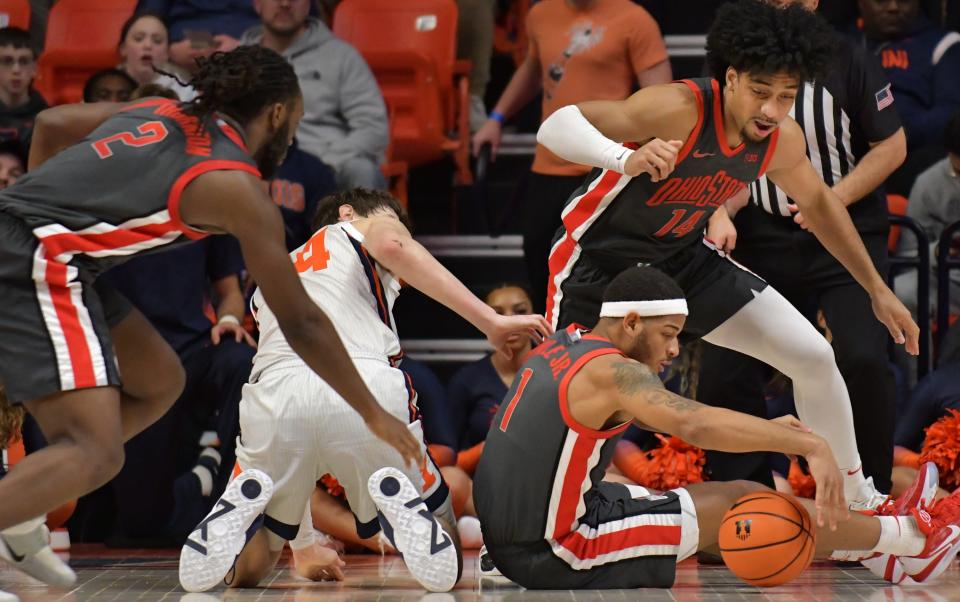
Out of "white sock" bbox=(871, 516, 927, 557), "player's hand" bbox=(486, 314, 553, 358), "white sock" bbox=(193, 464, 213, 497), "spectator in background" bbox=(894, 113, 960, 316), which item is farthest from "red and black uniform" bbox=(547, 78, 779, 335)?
"spectator in background" bbox=(894, 113, 960, 316)

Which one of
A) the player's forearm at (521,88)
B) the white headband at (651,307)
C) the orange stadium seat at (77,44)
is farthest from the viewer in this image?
the orange stadium seat at (77,44)

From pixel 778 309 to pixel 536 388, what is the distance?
38.8 inches

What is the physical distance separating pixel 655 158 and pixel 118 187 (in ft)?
5.12

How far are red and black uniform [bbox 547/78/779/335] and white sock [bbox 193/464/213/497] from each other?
200 cm

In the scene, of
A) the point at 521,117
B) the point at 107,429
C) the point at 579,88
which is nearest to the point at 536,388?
the point at 107,429

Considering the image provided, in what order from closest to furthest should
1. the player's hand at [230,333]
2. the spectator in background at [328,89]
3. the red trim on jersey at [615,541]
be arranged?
the red trim on jersey at [615,541]
the player's hand at [230,333]
the spectator in background at [328,89]

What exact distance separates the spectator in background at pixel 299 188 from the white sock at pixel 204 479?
118 cm

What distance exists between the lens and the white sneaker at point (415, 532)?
14.9ft

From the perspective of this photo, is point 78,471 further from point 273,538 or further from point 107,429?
point 273,538

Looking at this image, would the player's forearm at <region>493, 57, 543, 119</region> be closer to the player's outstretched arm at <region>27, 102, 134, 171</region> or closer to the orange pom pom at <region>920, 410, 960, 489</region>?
the orange pom pom at <region>920, 410, 960, 489</region>

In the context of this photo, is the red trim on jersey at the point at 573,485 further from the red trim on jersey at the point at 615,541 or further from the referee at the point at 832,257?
the referee at the point at 832,257

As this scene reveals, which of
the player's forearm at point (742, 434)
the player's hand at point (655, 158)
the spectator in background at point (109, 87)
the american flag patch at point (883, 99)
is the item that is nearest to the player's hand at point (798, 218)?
the american flag patch at point (883, 99)

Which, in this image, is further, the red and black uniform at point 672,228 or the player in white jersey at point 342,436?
the red and black uniform at point 672,228

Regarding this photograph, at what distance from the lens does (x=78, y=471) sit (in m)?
3.79
